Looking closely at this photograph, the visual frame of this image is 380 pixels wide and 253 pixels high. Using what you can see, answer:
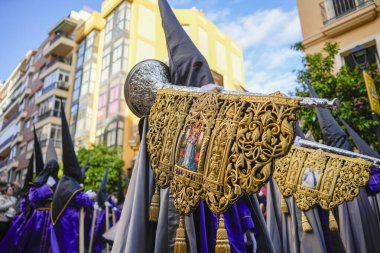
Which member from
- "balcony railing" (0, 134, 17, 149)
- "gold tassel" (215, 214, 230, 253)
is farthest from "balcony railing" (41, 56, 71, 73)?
"gold tassel" (215, 214, 230, 253)

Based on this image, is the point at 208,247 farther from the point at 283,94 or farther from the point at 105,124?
the point at 105,124

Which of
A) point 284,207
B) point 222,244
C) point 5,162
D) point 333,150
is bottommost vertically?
point 222,244

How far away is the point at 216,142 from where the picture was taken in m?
2.05

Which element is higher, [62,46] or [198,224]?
[62,46]

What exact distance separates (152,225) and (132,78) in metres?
1.32

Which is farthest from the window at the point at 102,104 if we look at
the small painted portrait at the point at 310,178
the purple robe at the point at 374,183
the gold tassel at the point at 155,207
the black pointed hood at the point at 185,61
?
the gold tassel at the point at 155,207

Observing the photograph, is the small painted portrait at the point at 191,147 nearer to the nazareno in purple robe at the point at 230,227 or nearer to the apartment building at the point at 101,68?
the nazareno in purple robe at the point at 230,227

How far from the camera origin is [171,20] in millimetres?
2695

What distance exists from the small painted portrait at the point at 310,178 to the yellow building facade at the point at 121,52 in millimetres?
19152

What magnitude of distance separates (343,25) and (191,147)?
12332 millimetres

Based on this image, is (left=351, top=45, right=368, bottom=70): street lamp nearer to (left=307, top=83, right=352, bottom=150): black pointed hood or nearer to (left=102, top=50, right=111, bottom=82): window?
(left=307, top=83, right=352, bottom=150): black pointed hood

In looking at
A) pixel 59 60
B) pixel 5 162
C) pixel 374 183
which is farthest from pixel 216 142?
pixel 5 162

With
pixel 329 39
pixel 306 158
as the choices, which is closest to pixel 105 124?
pixel 329 39

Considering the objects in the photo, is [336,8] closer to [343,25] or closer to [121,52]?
[343,25]
